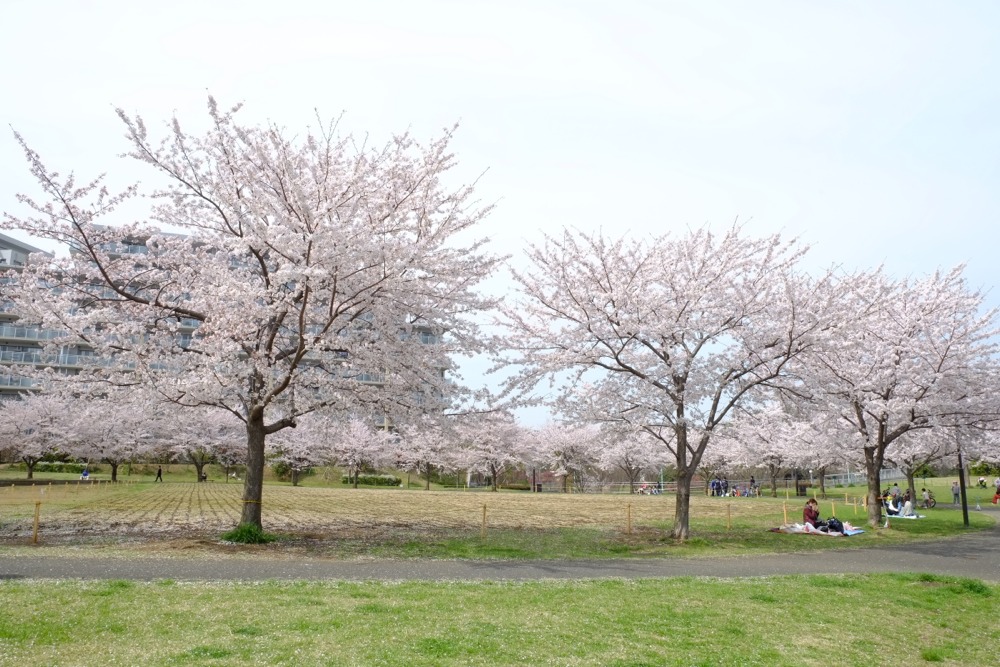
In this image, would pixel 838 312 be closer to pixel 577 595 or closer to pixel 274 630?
pixel 577 595

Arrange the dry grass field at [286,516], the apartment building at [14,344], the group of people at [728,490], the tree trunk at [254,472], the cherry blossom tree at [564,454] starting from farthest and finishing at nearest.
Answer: the cherry blossom tree at [564,454] → the apartment building at [14,344] → the group of people at [728,490] → the dry grass field at [286,516] → the tree trunk at [254,472]

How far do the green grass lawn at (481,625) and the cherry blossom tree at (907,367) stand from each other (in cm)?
1095

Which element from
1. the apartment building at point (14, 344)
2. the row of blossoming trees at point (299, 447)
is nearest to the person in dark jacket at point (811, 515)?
the row of blossoming trees at point (299, 447)

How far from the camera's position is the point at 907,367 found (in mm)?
21438

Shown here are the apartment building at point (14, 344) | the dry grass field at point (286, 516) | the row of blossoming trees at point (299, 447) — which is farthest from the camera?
the apartment building at point (14, 344)

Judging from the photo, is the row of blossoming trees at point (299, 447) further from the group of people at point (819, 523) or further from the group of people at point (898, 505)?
the group of people at point (819, 523)

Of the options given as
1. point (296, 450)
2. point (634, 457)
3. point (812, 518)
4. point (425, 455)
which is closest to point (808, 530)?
point (812, 518)

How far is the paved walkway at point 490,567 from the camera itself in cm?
977

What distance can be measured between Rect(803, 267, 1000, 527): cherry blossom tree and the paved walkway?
537 centimetres

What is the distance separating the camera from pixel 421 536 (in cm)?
1722

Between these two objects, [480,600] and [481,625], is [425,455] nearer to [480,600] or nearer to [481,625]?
[480,600]

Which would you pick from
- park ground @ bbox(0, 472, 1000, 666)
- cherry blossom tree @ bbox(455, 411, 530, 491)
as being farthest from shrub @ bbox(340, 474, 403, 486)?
park ground @ bbox(0, 472, 1000, 666)

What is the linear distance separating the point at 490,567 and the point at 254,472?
21.4 ft

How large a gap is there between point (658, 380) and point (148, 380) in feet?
37.8
